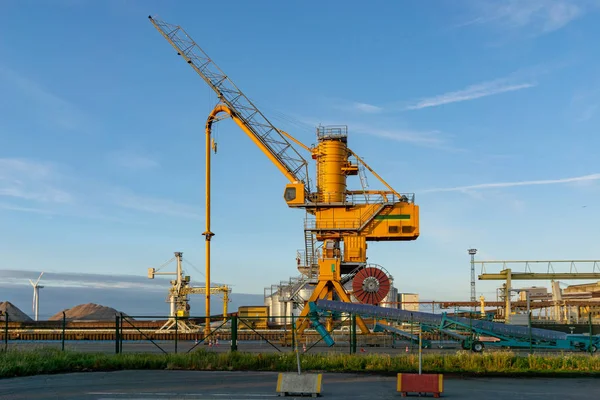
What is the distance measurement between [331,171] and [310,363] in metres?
25.2

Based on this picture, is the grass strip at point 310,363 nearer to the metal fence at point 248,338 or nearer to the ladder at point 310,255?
the metal fence at point 248,338

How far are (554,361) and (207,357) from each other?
45.6 feet

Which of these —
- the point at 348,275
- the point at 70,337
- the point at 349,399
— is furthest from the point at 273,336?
the point at 349,399

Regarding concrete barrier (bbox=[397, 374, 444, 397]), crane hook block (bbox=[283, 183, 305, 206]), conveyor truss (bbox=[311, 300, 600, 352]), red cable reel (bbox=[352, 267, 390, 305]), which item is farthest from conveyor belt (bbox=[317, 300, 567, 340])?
concrete barrier (bbox=[397, 374, 444, 397])

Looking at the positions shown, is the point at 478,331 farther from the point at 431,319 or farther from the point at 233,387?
the point at 233,387

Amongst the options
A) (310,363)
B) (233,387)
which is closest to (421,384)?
(233,387)

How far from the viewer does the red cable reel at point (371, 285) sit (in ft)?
152

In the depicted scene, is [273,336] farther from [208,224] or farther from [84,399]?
[84,399]

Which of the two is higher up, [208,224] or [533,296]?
[208,224]

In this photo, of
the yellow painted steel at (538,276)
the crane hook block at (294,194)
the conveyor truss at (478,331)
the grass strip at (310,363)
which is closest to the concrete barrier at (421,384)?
the grass strip at (310,363)

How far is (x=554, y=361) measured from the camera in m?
24.8

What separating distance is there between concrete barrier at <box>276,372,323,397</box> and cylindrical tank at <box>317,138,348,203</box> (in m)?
31.0

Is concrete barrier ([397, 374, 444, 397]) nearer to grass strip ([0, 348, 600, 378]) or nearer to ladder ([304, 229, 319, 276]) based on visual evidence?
grass strip ([0, 348, 600, 378])

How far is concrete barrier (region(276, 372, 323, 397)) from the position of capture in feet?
56.5
